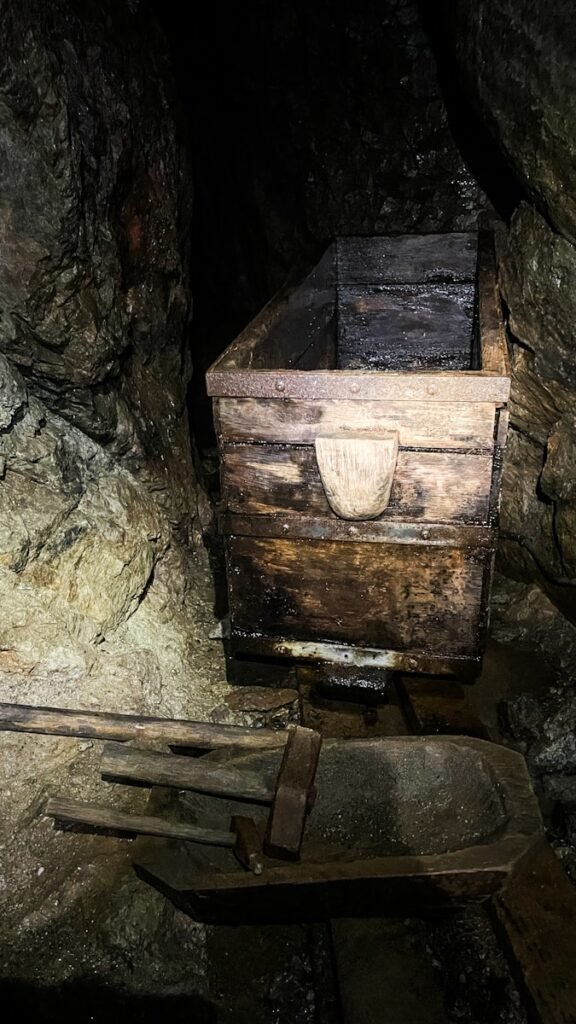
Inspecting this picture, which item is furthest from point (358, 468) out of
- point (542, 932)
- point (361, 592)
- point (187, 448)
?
point (187, 448)

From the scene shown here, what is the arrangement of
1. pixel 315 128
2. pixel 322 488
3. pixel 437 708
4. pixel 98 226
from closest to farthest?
1. pixel 322 488
2. pixel 437 708
3. pixel 98 226
4. pixel 315 128

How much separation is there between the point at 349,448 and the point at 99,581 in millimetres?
1594

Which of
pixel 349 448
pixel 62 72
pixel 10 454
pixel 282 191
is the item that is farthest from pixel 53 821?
pixel 282 191

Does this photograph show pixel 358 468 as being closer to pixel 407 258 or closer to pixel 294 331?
pixel 294 331

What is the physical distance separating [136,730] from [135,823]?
35cm

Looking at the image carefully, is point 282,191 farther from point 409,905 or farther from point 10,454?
point 409,905

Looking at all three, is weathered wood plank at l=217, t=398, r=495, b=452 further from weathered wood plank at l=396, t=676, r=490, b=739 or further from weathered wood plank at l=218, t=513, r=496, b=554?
weathered wood plank at l=396, t=676, r=490, b=739

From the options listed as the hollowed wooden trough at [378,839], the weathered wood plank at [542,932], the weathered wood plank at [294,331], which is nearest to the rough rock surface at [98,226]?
the weathered wood plank at [294,331]

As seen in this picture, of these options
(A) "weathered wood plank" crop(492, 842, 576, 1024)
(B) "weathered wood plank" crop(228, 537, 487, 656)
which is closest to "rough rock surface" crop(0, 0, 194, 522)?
(B) "weathered wood plank" crop(228, 537, 487, 656)

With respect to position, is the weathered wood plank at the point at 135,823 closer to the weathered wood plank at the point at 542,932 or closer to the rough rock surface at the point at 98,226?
the weathered wood plank at the point at 542,932

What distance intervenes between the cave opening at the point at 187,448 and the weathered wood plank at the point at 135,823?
251 mm

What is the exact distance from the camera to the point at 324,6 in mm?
4922

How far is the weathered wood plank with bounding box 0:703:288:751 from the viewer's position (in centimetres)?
261

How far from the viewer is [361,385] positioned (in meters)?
2.62
